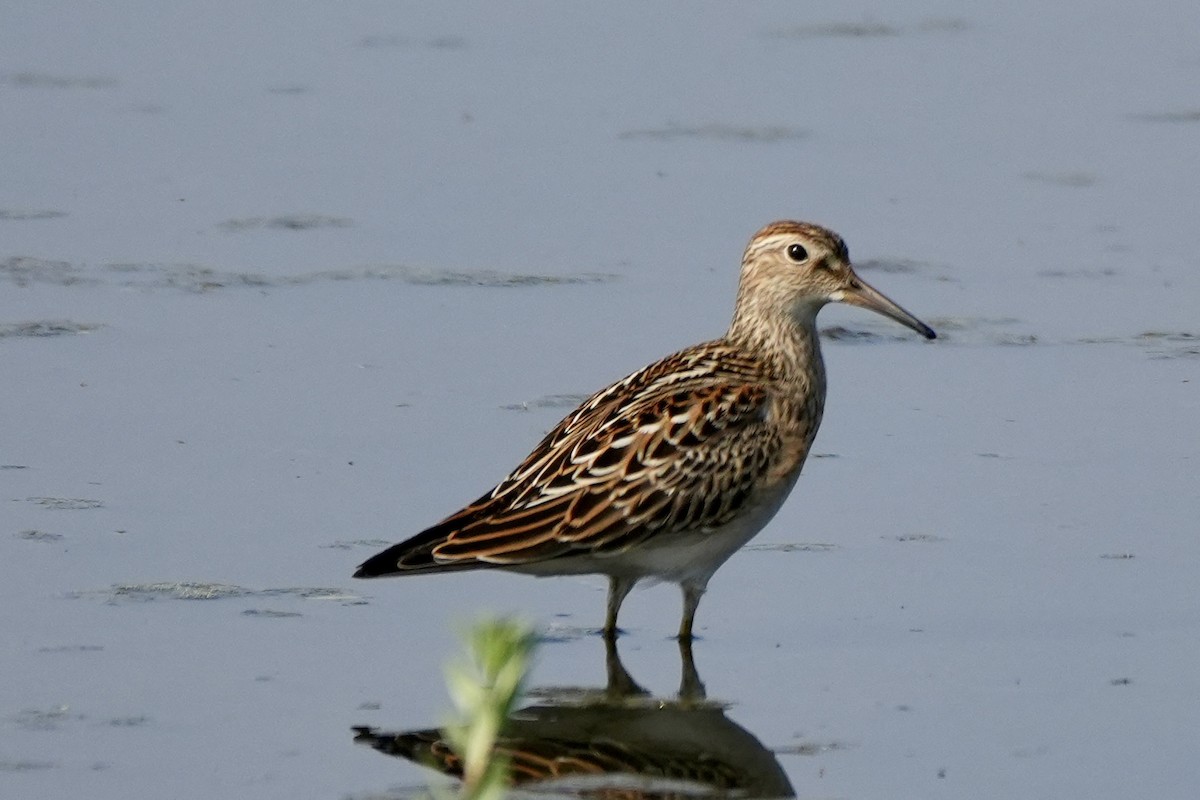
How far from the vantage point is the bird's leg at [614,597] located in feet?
26.2

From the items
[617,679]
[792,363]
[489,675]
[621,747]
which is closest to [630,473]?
[617,679]

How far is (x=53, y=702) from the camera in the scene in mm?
7012

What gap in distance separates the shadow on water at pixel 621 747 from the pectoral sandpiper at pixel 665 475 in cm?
48

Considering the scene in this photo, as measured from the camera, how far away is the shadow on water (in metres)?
6.69

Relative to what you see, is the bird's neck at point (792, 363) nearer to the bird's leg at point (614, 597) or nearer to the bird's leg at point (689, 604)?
the bird's leg at point (689, 604)

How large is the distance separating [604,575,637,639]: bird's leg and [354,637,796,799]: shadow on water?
0.44 meters

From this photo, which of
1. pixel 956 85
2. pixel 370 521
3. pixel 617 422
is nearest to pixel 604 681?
pixel 617 422

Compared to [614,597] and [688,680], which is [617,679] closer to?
[688,680]

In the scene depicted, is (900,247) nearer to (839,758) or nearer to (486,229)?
(486,229)

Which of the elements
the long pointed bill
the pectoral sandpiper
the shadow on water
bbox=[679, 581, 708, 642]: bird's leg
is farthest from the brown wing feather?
the long pointed bill

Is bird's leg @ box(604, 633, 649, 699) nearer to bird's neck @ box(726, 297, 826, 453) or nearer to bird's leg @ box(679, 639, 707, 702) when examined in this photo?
bird's leg @ box(679, 639, 707, 702)

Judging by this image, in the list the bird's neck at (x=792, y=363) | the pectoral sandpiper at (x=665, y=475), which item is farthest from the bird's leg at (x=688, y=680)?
the bird's neck at (x=792, y=363)

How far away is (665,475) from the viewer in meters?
7.85

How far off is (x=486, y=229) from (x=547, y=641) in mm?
4222
